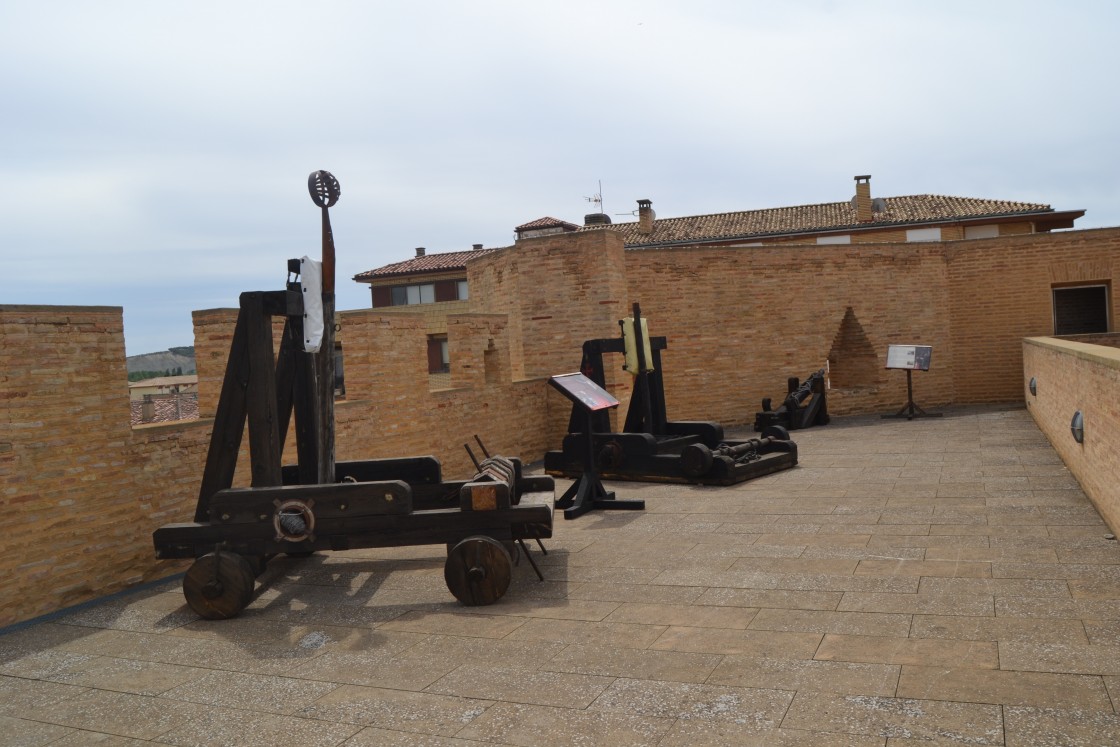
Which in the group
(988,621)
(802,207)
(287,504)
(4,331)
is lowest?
(988,621)

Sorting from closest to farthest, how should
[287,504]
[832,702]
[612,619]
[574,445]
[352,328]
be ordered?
[832,702]
[612,619]
[287,504]
[352,328]
[574,445]

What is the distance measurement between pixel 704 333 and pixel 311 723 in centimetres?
1164

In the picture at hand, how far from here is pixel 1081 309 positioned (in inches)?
693

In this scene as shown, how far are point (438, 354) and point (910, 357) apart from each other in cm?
2633

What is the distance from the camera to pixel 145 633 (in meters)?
5.20

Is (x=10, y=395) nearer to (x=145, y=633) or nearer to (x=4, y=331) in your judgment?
(x=4, y=331)

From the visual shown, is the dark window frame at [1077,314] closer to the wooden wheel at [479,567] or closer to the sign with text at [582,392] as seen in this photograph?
the sign with text at [582,392]

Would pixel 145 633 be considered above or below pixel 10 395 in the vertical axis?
below

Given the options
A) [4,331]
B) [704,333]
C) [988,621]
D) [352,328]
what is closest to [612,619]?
[988,621]

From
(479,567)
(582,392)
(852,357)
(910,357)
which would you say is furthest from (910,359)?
(479,567)

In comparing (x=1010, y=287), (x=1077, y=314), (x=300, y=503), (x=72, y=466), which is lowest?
(x=300, y=503)

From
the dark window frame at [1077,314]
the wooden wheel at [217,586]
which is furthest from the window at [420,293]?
the wooden wheel at [217,586]

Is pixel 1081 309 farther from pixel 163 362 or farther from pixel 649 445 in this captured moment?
pixel 163 362

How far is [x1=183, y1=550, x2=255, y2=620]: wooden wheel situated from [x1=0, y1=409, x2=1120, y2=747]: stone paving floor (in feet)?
0.36
